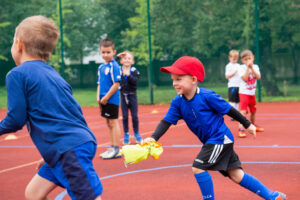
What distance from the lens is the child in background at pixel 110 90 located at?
646 cm

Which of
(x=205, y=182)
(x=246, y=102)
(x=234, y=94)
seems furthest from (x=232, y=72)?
(x=205, y=182)

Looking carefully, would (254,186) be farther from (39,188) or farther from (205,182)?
(39,188)

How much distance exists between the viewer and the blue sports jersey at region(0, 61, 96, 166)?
262 cm

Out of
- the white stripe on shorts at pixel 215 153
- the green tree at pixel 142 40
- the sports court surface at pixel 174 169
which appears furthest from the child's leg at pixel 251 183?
the green tree at pixel 142 40

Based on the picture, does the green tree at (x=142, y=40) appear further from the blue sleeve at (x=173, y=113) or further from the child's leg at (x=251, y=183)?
the child's leg at (x=251, y=183)

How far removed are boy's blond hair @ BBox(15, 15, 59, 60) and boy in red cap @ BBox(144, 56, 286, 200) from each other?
134 centimetres

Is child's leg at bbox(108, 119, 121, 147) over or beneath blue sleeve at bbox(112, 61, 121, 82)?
beneath

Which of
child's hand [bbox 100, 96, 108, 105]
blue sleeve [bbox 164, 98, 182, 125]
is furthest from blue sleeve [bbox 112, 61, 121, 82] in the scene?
blue sleeve [bbox 164, 98, 182, 125]

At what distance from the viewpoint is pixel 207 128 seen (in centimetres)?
388

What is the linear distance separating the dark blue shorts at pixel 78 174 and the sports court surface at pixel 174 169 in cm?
193

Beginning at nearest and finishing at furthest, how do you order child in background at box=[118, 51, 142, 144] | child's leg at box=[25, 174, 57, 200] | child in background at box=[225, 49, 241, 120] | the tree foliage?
child's leg at box=[25, 174, 57, 200] < child in background at box=[118, 51, 142, 144] < child in background at box=[225, 49, 241, 120] < the tree foliage

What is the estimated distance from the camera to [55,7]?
104 ft

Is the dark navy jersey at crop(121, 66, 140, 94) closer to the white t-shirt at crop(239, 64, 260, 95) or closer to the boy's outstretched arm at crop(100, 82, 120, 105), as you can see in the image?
the boy's outstretched arm at crop(100, 82, 120, 105)

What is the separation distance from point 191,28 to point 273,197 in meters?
17.6
